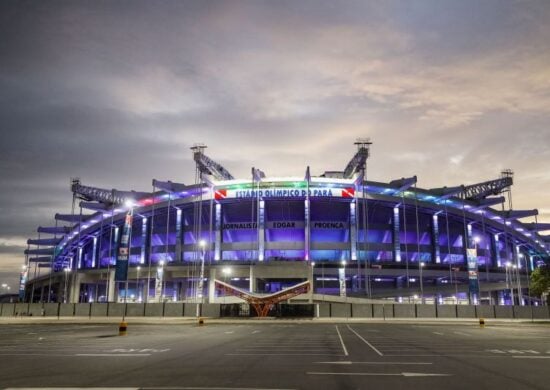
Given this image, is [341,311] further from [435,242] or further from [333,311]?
[435,242]

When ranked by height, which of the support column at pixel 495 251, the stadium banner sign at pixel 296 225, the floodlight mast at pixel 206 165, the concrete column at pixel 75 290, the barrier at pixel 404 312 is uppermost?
the floodlight mast at pixel 206 165

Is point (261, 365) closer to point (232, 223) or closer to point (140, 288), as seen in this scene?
point (232, 223)

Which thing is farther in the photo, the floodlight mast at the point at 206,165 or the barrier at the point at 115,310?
the floodlight mast at the point at 206,165

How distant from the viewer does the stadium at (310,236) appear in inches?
3866

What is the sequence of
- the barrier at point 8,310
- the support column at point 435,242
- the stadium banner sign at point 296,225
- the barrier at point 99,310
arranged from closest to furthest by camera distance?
the barrier at point 99,310 → the barrier at point 8,310 → the stadium banner sign at point 296,225 → the support column at point 435,242

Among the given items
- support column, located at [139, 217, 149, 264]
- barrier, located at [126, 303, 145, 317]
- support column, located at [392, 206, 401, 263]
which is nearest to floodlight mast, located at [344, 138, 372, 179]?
support column, located at [392, 206, 401, 263]

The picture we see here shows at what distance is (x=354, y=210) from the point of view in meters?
105

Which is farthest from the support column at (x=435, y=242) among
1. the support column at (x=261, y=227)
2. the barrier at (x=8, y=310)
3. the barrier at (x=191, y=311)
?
the barrier at (x=8, y=310)

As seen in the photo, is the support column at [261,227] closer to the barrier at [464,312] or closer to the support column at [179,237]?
the support column at [179,237]

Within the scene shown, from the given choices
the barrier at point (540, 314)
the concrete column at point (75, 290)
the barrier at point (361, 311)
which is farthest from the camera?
the concrete column at point (75, 290)

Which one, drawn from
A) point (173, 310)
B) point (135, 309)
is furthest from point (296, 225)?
point (135, 309)

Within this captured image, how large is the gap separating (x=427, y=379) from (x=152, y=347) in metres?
13.9

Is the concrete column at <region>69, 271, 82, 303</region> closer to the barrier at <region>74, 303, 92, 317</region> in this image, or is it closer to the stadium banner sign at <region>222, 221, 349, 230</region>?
the stadium banner sign at <region>222, 221, 349, 230</region>

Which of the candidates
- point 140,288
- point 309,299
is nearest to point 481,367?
point 309,299
